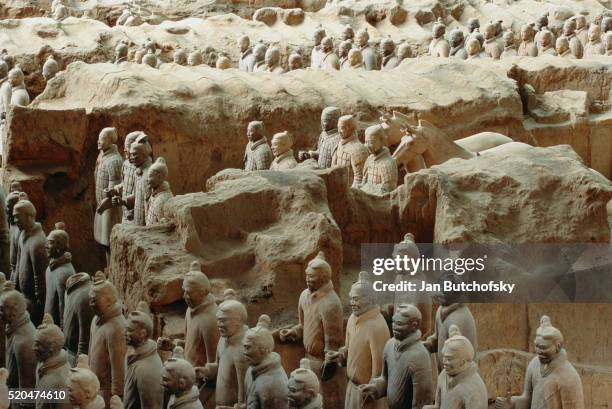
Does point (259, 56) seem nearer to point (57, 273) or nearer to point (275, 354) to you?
point (57, 273)

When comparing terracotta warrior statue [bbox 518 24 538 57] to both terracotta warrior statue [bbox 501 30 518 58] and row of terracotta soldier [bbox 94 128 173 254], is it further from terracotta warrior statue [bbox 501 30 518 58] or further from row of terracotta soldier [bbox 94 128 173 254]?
row of terracotta soldier [bbox 94 128 173 254]

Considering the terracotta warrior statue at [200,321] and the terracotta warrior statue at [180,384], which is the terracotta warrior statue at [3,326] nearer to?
the terracotta warrior statue at [200,321]

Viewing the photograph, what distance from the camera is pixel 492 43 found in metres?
15.6

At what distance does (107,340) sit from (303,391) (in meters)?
1.59

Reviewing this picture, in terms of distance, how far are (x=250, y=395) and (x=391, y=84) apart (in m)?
6.48

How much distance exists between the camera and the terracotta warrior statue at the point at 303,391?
18.1 ft

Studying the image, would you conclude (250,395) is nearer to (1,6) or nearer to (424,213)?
(424,213)

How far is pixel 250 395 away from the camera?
5.89 metres

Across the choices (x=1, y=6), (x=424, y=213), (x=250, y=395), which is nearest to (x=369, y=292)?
(x=250, y=395)

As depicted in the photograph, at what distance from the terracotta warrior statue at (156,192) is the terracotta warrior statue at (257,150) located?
5.61 feet

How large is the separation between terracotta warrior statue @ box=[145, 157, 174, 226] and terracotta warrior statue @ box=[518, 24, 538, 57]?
7873 millimetres

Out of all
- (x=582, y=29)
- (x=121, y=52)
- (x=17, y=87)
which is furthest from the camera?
(x=582, y=29)

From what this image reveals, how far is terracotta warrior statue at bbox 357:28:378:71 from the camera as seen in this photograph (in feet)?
49.7

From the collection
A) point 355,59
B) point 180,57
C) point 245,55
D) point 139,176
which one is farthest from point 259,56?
point 139,176
